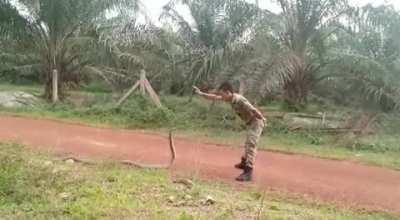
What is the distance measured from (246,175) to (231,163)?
120cm

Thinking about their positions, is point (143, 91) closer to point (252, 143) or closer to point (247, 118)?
point (247, 118)

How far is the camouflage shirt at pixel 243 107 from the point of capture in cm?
796

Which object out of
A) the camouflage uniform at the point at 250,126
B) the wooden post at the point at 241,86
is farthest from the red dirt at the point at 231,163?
the wooden post at the point at 241,86

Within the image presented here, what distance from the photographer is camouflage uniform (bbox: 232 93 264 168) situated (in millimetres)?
→ 7961

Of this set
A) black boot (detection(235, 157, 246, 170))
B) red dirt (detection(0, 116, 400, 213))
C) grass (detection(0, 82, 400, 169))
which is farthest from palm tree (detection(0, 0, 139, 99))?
black boot (detection(235, 157, 246, 170))

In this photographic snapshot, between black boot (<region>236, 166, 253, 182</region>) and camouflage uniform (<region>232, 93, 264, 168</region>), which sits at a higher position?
camouflage uniform (<region>232, 93, 264, 168</region>)


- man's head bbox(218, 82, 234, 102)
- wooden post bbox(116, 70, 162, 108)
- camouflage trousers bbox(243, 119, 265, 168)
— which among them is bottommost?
camouflage trousers bbox(243, 119, 265, 168)

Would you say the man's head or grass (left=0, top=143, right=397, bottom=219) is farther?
the man's head

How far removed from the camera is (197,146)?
10648 millimetres

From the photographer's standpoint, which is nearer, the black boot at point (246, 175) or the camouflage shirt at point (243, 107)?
the black boot at point (246, 175)

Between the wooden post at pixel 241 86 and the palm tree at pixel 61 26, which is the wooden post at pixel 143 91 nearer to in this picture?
the wooden post at pixel 241 86

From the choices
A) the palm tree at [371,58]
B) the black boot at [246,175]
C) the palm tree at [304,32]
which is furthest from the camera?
the palm tree at [304,32]

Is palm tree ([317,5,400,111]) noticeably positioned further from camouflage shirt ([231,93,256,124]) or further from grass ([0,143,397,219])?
grass ([0,143,397,219])

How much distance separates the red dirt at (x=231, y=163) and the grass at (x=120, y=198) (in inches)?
27.0
